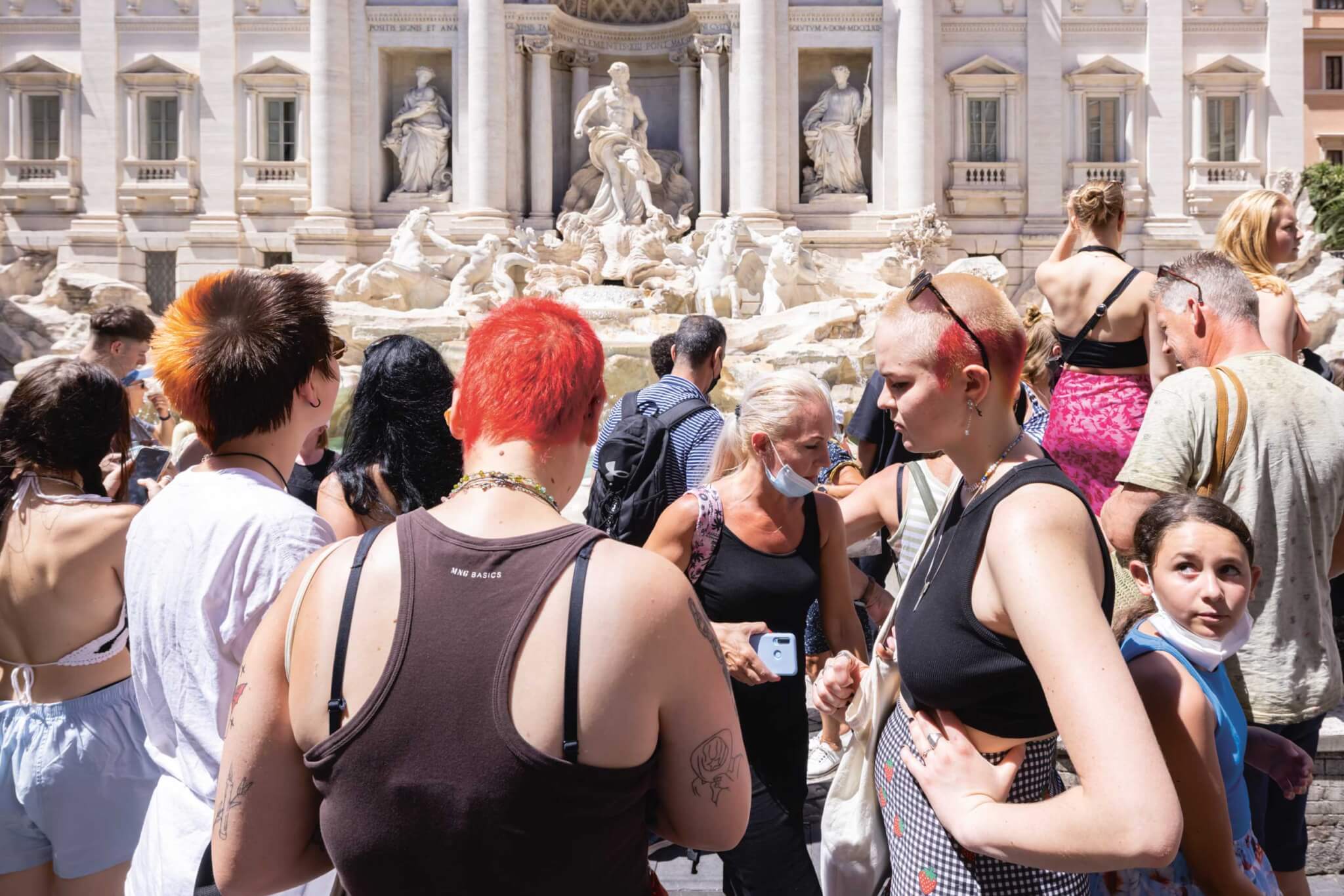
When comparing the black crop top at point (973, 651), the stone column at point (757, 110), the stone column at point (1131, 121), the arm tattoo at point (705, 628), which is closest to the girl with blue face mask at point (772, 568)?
the black crop top at point (973, 651)

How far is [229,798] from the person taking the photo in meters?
1.68

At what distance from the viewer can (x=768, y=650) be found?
257 cm

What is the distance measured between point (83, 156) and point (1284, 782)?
71.9 feet

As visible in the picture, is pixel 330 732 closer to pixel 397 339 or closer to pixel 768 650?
pixel 768 650

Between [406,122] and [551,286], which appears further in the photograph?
[406,122]

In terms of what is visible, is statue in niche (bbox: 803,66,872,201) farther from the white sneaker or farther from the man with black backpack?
the white sneaker

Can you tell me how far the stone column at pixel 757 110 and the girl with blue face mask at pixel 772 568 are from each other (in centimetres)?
1596

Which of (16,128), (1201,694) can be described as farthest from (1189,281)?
(16,128)

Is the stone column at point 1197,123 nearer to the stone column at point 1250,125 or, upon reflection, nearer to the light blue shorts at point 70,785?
the stone column at point 1250,125

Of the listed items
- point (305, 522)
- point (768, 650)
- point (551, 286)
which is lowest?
point (768, 650)

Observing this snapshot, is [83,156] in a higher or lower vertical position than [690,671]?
higher

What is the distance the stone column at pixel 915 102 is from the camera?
62.3ft

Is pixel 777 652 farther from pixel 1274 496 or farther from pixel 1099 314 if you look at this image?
pixel 1099 314

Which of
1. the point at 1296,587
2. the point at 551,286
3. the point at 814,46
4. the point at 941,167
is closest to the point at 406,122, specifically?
the point at 551,286
